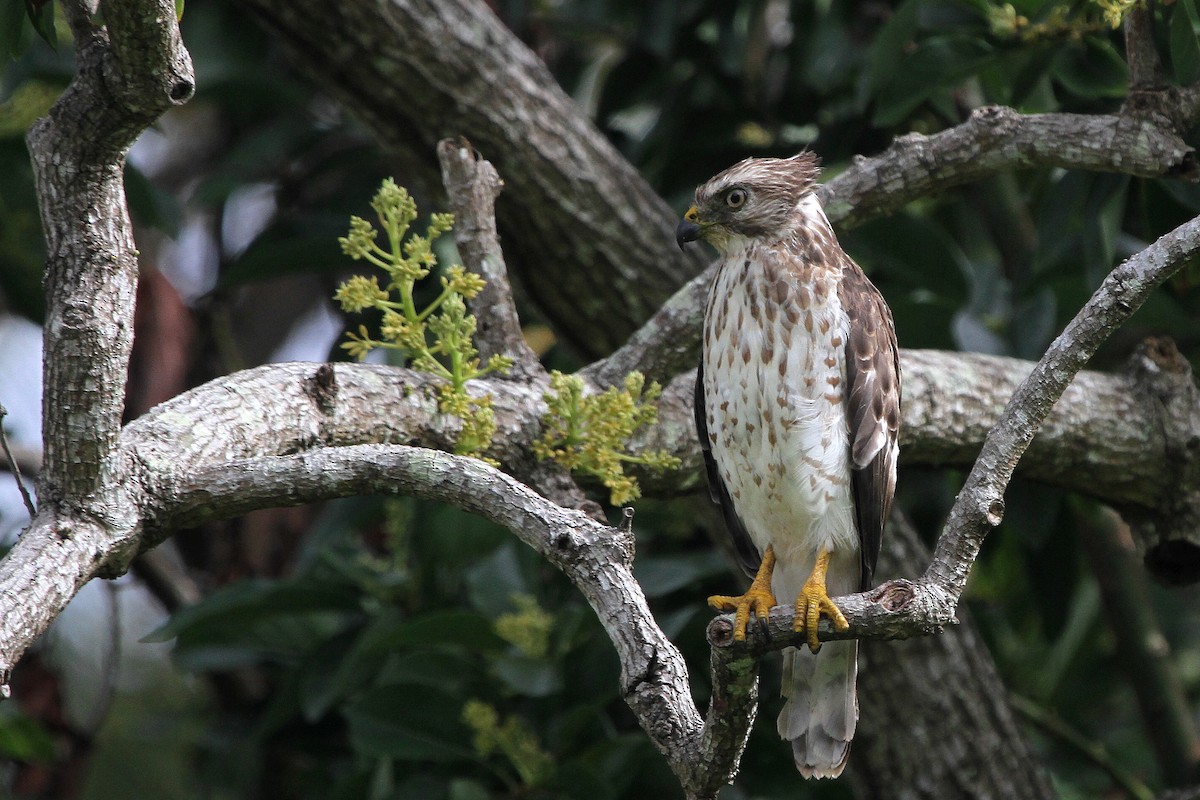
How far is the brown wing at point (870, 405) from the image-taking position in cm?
305

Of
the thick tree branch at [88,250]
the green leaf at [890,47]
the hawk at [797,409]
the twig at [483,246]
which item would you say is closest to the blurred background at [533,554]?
the green leaf at [890,47]

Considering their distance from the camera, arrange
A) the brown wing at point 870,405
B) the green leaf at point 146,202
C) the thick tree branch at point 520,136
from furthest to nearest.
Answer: the green leaf at point 146,202
the thick tree branch at point 520,136
the brown wing at point 870,405

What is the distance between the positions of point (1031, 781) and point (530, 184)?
2548 mm

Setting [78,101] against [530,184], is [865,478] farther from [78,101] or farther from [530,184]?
[78,101]

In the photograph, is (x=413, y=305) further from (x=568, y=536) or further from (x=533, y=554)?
(x=533, y=554)

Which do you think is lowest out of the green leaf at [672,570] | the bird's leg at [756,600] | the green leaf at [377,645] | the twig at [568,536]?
the twig at [568,536]

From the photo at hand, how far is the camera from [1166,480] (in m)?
4.06

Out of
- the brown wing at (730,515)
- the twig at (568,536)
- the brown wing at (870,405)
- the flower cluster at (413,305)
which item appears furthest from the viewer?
the brown wing at (730,515)

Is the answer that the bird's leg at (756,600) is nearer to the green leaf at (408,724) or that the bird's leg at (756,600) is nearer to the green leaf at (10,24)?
the green leaf at (408,724)

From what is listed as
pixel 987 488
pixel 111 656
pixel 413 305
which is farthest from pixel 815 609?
pixel 111 656

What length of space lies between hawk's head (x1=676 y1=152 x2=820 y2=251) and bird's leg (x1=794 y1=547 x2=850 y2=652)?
0.94 meters

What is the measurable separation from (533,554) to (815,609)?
194 centimetres

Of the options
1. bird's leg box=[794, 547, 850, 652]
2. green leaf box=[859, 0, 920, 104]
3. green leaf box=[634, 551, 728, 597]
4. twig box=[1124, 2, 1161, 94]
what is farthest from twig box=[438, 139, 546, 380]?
twig box=[1124, 2, 1161, 94]

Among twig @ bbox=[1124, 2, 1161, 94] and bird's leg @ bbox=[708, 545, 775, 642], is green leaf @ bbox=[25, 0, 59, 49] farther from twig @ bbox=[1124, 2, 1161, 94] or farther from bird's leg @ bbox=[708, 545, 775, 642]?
twig @ bbox=[1124, 2, 1161, 94]
